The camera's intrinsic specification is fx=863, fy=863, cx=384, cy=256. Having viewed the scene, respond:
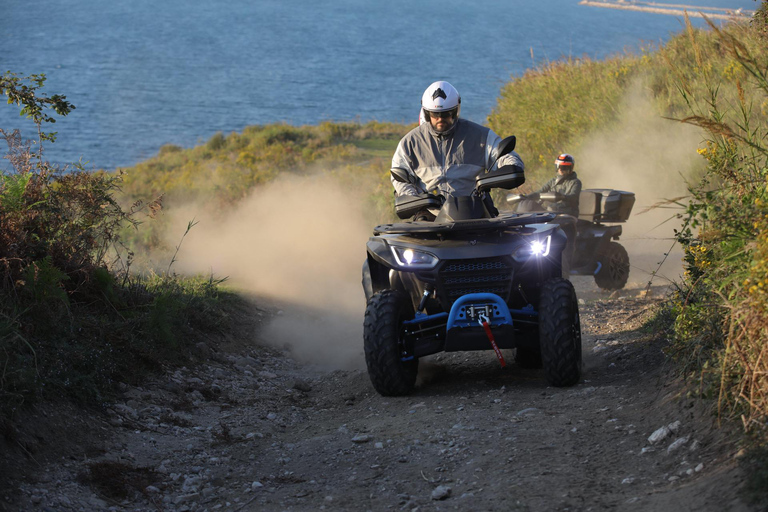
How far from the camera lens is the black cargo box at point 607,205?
41.0 feet

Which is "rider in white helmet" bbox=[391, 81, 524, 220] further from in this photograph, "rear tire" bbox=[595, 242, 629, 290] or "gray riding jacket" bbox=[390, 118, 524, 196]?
"rear tire" bbox=[595, 242, 629, 290]

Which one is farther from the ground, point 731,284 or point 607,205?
point 607,205

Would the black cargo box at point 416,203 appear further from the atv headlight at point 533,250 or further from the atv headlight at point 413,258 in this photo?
the atv headlight at point 533,250

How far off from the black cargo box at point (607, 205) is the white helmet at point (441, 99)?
543cm

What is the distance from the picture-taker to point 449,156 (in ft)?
25.8

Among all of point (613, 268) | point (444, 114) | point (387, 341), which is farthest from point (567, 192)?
point (387, 341)

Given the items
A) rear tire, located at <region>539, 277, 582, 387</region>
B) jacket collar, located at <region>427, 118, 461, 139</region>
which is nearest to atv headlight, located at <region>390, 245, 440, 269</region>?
rear tire, located at <region>539, 277, 582, 387</region>

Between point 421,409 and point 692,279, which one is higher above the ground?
point 692,279

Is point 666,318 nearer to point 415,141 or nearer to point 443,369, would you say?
point 443,369

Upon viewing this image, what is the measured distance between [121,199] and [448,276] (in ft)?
87.1

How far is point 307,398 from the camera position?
8.26 m

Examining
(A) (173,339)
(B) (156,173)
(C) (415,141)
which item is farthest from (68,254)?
(B) (156,173)

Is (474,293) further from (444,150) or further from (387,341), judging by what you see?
(444,150)

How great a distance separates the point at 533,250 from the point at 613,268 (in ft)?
21.1
